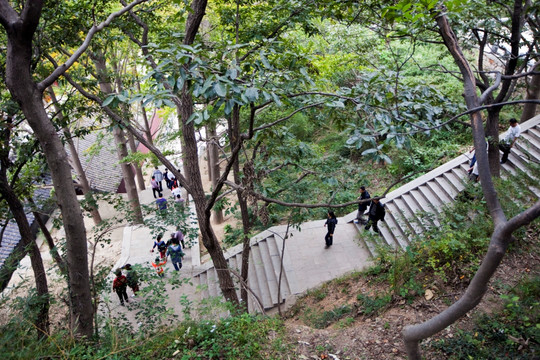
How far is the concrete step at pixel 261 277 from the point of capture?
9398 millimetres

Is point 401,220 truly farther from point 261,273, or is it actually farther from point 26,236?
point 26,236

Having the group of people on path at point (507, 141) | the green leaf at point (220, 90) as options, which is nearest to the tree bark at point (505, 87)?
the group of people on path at point (507, 141)

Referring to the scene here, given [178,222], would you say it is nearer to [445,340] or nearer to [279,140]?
[279,140]

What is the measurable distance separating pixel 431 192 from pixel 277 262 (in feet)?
16.6

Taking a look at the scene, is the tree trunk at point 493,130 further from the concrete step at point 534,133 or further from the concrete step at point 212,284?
the concrete step at point 212,284

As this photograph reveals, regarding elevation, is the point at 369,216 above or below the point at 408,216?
above

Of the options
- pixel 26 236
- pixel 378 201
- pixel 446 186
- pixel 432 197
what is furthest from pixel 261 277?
pixel 446 186

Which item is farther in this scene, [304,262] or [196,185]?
[304,262]

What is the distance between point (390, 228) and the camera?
10008 mm

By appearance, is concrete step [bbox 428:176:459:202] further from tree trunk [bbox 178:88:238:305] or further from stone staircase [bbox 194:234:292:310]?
tree trunk [bbox 178:88:238:305]

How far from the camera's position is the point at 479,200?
836 centimetres

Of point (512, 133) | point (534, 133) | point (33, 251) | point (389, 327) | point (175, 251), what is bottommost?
point (389, 327)

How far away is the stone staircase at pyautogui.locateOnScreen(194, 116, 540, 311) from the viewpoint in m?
9.41

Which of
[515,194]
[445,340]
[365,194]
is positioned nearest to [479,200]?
[515,194]
